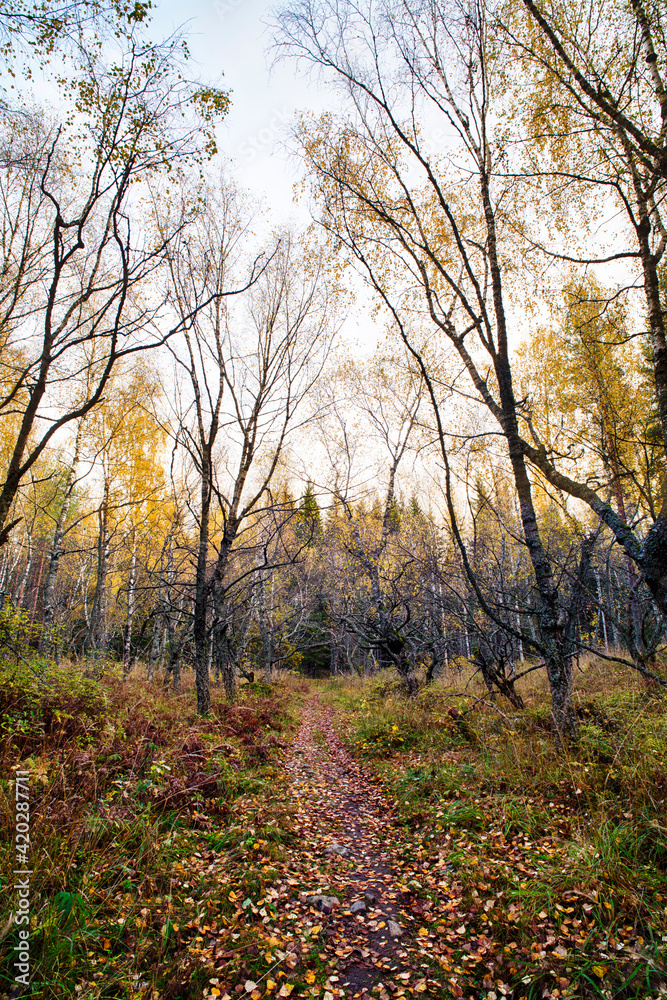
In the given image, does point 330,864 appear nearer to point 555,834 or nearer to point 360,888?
point 360,888

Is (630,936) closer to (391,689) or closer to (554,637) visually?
(554,637)

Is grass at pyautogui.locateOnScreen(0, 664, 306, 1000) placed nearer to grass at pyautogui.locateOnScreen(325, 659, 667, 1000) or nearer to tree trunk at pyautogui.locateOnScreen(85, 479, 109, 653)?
grass at pyautogui.locateOnScreen(325, 659, 667, 1000)

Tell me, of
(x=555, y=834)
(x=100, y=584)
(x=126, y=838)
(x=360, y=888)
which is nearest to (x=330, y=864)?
(x=360, y=888)

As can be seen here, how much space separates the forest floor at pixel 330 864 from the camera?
224cm

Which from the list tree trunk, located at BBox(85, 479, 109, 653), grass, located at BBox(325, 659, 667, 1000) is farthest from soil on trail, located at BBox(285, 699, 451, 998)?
tree trunk, located at BBox(85, 479, 109, 653)

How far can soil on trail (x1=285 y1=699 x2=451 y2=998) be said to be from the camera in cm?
246

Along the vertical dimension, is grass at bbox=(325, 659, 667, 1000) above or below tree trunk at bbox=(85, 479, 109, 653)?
below

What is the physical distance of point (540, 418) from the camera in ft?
44.5

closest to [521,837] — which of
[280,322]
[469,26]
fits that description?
[280,322]

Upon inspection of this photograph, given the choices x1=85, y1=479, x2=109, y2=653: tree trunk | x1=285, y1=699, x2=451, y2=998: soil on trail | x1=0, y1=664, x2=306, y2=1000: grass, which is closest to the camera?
x1=0, y1=664, x2=306, y2=1000: grass

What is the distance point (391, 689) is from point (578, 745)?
23.4 ft

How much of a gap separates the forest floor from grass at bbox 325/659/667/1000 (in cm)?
2

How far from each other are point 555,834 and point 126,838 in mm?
3451

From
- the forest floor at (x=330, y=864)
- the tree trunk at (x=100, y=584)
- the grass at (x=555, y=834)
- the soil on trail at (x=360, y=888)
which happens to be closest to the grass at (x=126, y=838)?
the forest floor at (x=330, y=864)
